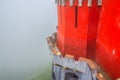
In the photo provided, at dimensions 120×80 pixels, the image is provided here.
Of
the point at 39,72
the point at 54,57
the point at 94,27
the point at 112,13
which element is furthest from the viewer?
the point at 39,72

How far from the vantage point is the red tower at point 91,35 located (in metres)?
3.51

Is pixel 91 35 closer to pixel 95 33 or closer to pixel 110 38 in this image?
pixel 95 33

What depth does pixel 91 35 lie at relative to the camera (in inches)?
165

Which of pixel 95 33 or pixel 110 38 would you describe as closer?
pixel 110 38

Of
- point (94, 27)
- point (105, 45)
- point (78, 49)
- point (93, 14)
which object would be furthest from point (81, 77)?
point (93, 14)

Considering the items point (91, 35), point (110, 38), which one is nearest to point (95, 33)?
point (91, 35)

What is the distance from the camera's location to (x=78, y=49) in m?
4.41

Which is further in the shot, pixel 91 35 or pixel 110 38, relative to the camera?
pixel 91 35

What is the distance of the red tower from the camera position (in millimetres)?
3506

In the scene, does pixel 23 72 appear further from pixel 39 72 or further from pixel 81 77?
pixel 81 77

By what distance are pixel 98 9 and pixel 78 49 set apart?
1141mm

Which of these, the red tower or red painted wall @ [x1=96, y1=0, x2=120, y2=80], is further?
the red tower

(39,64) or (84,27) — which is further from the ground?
(84,27)

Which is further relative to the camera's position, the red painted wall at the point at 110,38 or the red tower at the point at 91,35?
the red tower at the point at 91,35
